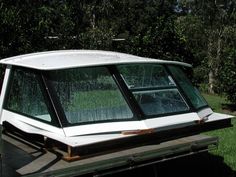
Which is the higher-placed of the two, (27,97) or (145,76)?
(145,76)

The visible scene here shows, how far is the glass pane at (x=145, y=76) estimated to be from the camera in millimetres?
4637

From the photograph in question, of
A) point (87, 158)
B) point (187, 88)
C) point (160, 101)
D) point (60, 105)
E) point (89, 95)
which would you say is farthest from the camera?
point (187, 88)

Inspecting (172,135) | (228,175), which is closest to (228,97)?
(228,175)

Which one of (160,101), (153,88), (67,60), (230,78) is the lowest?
(230,78)

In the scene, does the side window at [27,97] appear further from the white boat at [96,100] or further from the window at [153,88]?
the window at [153,88]

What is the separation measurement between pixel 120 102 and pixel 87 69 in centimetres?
45

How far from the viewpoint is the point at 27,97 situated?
15.5 feet

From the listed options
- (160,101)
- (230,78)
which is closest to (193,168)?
(160,101)

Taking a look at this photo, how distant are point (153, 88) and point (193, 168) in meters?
1.52

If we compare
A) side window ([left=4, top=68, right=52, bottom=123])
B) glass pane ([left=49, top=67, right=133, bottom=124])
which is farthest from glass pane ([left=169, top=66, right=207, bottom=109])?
side window ([left=4, top=68, right=52, bottom=123])

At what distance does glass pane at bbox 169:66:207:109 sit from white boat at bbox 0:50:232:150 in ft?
0.05

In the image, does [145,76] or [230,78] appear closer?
[145,76]

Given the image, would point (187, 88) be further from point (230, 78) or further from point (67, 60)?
point (230, 78)

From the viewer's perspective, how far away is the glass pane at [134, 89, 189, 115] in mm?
4664
